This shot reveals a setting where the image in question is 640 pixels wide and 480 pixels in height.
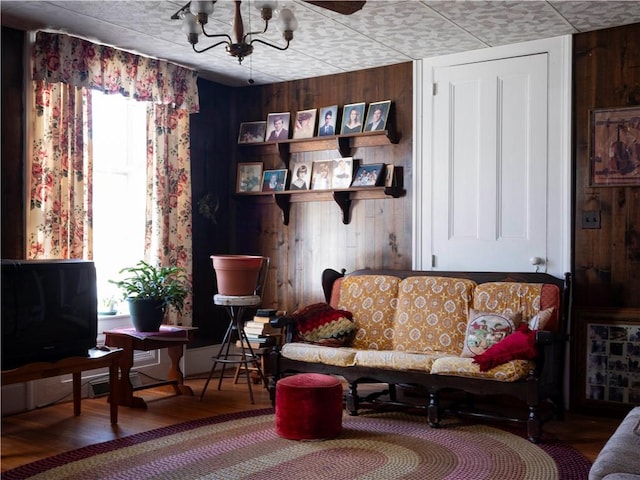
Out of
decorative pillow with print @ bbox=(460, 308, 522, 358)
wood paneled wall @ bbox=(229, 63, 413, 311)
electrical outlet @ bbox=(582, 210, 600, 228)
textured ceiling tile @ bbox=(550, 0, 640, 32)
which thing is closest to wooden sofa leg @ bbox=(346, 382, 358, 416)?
decorative pillow with print @ bbox=(460, 308, 522, 358)

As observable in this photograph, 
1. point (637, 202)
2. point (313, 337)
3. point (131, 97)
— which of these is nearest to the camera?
point (637, 202)

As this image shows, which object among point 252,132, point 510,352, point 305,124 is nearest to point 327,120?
point 305,124

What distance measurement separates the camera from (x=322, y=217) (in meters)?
5.58

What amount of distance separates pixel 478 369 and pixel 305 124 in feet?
8.57

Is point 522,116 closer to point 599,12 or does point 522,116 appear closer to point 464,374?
point 599,12

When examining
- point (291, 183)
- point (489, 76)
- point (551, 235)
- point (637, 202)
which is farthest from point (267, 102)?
point (637, 202)

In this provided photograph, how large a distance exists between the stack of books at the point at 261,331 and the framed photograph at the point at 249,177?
3.62ft

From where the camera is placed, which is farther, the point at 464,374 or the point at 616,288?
the point at 616,288

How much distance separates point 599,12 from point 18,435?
4.06m

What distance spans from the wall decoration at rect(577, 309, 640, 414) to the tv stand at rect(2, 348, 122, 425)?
2.88 m

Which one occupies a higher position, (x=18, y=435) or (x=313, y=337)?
(x=313, y=337)

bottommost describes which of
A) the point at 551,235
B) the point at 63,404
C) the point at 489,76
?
the point at 63,404

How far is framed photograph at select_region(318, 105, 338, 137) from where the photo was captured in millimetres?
5430

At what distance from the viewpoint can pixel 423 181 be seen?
507 cm
